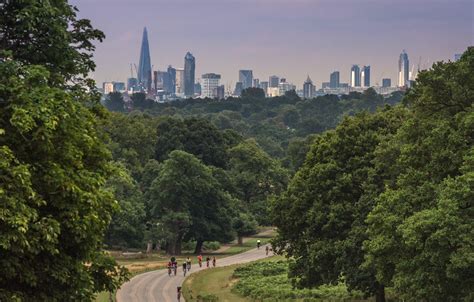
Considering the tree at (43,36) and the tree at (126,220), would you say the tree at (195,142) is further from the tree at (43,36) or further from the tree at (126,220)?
the tree at (43,36)

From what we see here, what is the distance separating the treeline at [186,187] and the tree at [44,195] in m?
45.7

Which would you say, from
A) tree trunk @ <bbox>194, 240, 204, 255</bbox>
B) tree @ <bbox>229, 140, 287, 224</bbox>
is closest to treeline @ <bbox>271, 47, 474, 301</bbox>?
tree trunk @ <bbox>194, 240, 204, 255</bbox>

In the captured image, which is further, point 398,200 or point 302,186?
point 302,186

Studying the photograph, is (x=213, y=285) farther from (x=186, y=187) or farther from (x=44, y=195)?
(x=44, y=195)

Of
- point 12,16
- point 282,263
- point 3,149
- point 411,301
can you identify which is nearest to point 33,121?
point 3,149

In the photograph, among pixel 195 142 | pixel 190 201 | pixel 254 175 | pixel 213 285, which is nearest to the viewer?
pixel 213 285

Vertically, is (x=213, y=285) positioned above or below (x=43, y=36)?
below

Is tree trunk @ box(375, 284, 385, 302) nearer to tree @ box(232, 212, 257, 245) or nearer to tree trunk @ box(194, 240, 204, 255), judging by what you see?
tree trunk @ box(194, 240, 204, 255)

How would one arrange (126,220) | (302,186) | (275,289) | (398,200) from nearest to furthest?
(398,200) < (302,186) < (275,289) < (126,220)

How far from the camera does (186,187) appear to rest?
7588 cm

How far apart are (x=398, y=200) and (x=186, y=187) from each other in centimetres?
4762

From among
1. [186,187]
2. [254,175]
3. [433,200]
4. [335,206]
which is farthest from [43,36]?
[254,175]

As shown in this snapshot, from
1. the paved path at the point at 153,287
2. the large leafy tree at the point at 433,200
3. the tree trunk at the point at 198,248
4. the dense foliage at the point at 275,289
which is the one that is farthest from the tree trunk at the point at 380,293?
the tree trunk at the point at 198,248

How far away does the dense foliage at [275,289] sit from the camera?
143ft
